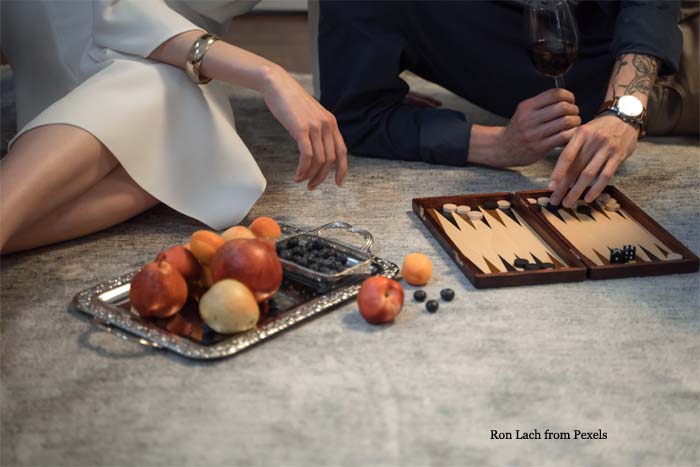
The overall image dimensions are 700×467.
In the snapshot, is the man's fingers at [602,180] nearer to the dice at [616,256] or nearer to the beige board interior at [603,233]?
the beige board interior at [603,233]

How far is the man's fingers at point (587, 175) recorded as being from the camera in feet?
6.68

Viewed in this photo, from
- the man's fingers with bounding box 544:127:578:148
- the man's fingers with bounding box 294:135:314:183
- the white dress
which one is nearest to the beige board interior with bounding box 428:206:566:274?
the man's fingers with bounding box 544:127:578:148

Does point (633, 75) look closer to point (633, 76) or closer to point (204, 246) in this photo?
point (633, 76)

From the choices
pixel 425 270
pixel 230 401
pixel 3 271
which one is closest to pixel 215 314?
pixel 230 401

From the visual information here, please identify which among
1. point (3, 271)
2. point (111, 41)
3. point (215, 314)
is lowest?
point (3, 271)

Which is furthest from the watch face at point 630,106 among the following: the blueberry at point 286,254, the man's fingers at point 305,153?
the blueberry at point 286,254

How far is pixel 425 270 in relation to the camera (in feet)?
5.87

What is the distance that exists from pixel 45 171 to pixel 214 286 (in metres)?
0.48

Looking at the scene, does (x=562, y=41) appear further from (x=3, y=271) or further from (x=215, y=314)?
(x=3, y=271)

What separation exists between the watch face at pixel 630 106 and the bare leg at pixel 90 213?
3.62ft

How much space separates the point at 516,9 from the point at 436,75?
32 centimetres

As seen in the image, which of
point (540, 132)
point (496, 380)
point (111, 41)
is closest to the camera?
point (496, 380)

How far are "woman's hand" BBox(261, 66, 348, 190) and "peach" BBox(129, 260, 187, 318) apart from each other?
368mm

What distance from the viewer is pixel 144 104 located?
6.43 feet
